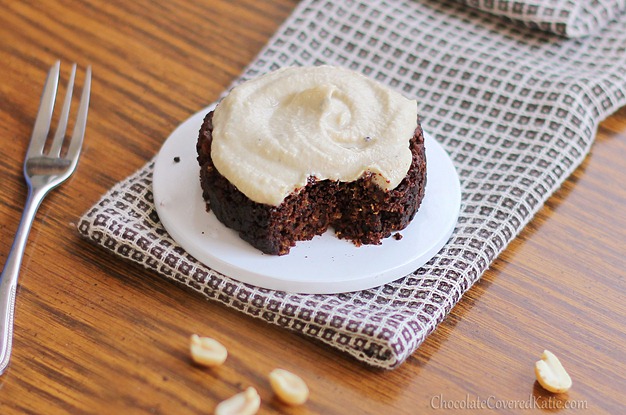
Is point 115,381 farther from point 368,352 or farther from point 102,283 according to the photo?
point 368,352

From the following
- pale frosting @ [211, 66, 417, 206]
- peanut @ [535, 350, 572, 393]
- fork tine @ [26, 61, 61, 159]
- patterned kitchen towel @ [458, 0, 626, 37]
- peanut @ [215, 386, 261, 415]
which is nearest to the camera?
peanut @ [215, 386, 261, 415]

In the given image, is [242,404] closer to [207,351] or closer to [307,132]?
[207,351]

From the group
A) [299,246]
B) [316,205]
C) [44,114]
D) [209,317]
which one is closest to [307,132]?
[316,205]

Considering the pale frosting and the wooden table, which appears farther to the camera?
the pale frosting

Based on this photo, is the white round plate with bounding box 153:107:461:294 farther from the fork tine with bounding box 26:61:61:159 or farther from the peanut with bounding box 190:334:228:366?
the fork tine with bounding box 26:61:61:159

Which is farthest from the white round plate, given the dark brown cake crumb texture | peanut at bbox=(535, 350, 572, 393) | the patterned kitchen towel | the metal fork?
the patterned kitchen towel

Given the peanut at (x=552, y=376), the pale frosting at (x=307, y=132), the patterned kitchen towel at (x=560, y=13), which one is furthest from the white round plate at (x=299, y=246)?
the patterned kitchen towel at (x=560, y=13)

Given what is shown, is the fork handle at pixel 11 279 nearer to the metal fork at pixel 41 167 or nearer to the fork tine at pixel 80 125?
the metal fork at pixel 41 167
